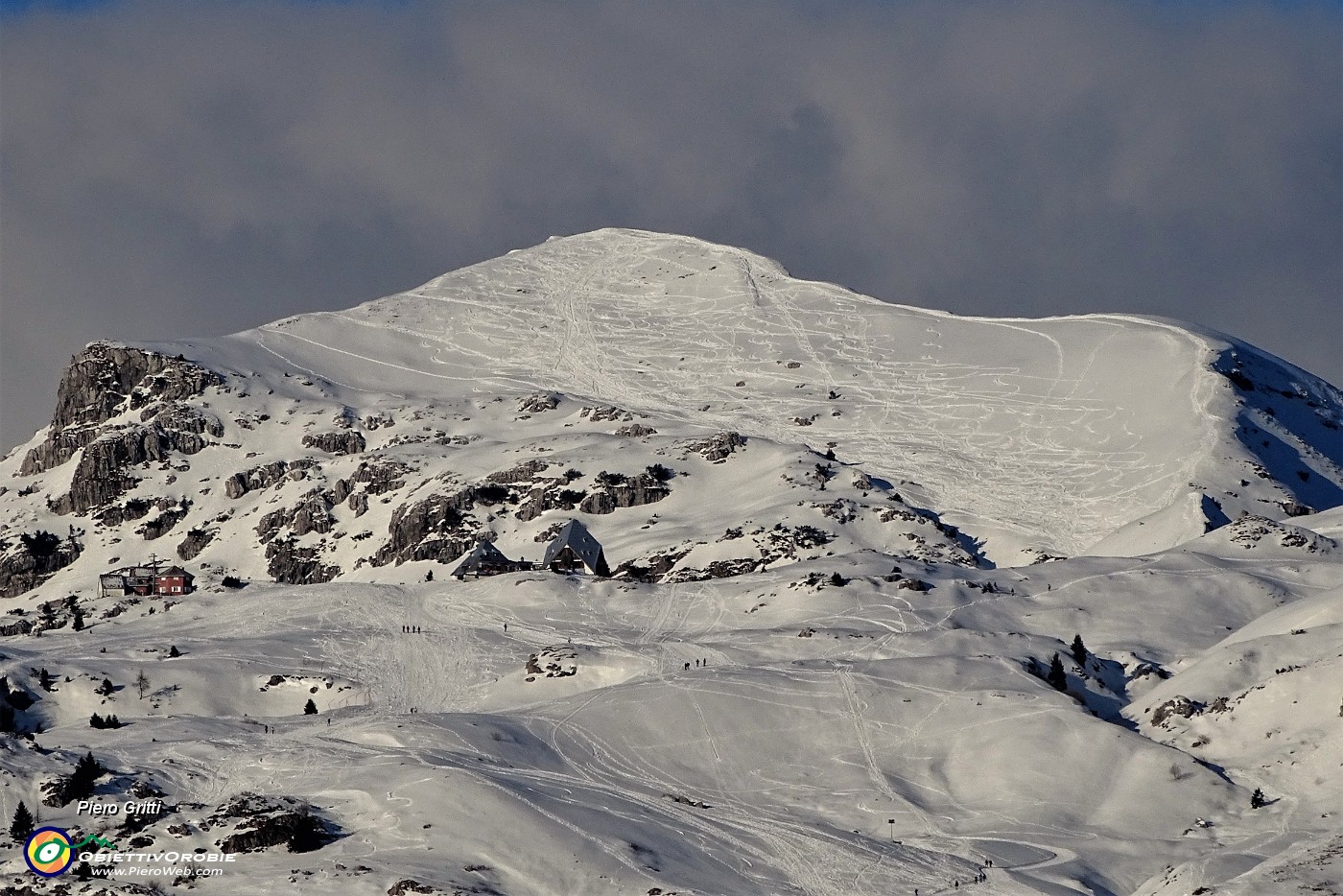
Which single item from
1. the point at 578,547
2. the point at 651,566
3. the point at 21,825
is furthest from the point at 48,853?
the point at 651,566

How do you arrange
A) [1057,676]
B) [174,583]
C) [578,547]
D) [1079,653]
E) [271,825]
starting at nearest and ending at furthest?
1. [271,825]
2. [1057,676]
3. [1079,653]
4. [174,583]
5. [578,547]

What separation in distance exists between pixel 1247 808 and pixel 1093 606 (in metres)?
41.3

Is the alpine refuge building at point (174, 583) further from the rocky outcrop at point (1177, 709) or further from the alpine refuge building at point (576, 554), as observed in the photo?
the rocky outcrop at point (1177, 709)

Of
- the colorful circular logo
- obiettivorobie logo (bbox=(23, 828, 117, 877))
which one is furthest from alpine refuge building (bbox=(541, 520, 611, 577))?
the colorful circular logo

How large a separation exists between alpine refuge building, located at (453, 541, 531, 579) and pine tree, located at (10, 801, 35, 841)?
80.3 meters

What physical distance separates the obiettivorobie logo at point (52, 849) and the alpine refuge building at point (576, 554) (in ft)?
298

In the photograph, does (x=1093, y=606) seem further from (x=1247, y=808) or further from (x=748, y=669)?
(x=1247, y=808)

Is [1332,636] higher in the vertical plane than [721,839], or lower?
higher

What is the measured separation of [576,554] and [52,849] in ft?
320

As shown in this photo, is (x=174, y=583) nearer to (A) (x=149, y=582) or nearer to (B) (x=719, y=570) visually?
(A) (x=149, y=582)

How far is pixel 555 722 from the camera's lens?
397 feet

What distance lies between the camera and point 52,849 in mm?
92312

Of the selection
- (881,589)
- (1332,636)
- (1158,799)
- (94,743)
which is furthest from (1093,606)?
(94,743)

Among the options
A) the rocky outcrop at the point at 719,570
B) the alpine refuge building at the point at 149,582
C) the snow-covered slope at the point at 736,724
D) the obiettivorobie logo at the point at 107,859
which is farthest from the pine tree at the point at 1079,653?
the alpine refuge building at the point at 149,582
